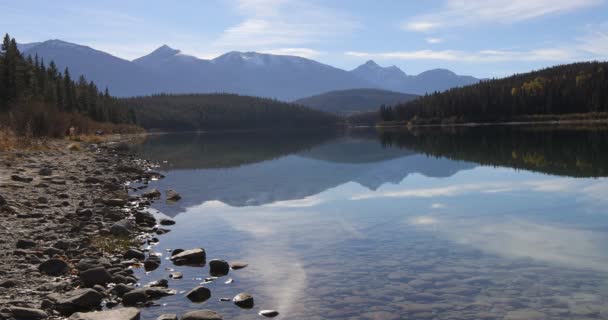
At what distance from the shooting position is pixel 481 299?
479 inches

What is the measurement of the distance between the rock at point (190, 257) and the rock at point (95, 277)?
2744 mm

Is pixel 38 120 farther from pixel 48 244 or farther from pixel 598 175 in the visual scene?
pixel 598 175

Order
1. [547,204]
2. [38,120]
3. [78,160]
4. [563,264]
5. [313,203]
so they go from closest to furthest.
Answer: [563,264], [547,204], [313,203], [78,160], [38,120]

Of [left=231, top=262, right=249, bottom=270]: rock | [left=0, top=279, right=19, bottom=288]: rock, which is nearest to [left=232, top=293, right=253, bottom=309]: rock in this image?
[left=231, top=262, right=249, bottom=270]: rock

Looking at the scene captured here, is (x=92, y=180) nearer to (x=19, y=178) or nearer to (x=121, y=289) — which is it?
(x=19, y=178)

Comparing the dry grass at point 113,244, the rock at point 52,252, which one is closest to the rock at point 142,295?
the rock at point 52,252

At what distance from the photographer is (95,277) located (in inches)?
506

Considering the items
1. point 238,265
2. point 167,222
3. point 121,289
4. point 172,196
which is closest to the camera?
point 121,289

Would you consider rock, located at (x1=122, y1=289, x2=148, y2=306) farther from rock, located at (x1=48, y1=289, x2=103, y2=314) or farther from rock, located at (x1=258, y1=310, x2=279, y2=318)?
rock, located at (x1=258, y1=310, x2=279, y2=318)

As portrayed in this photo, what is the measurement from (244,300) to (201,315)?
62.4 inches

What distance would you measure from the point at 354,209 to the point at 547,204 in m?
9.31

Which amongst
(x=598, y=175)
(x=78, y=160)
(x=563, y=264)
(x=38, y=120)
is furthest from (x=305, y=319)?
(x=38, y=120)

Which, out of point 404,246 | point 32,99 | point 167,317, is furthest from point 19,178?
point 32,99

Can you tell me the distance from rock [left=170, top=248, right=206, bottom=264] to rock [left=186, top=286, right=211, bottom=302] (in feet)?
10.1
